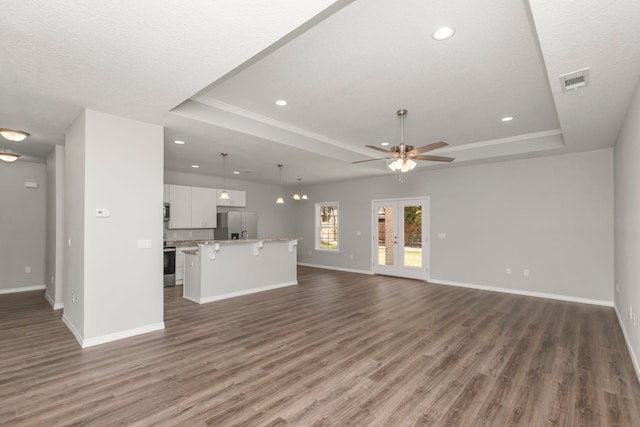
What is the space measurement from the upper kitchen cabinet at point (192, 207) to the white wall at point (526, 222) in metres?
4.51

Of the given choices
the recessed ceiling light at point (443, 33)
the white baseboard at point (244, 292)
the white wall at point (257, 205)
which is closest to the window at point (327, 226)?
the white wall at point (257, 205)

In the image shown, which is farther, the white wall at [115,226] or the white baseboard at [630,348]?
the white wall at [115,226]

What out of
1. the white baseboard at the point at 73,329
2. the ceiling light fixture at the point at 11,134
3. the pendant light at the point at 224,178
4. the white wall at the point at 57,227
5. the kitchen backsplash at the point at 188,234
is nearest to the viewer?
the white baseboard at the point at 73,329

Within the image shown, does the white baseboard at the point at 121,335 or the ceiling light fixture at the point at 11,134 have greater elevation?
the ceiling light fixture at the point at 11,134

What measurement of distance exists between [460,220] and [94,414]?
22.0 ft

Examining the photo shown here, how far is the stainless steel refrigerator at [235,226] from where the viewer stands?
26.6 feet

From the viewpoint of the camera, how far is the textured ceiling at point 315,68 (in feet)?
6.44

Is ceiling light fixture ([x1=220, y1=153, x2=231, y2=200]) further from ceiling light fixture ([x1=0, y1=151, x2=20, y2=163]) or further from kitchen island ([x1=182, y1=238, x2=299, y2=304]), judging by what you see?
ceiling light fixture ([x1=0, y1=151, x2=20, y2=163])

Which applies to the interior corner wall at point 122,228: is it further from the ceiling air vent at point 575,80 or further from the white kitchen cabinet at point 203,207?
the ceiling air vent at point 575,80

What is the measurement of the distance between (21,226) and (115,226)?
4.39 meters

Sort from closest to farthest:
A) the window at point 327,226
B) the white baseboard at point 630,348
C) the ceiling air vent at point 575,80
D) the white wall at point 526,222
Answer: the ceiling air vent at point 575,80 → the white baseboard at point 630,348 → the white wall at point 526,222 → the window at point 327,226

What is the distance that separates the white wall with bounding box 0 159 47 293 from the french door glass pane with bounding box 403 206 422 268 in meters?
7.93

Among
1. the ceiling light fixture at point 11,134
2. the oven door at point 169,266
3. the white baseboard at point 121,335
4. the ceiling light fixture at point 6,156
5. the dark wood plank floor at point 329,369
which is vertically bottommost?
the dark wood plank floor at point 329,369

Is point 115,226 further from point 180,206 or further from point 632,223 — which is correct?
point 632,223
